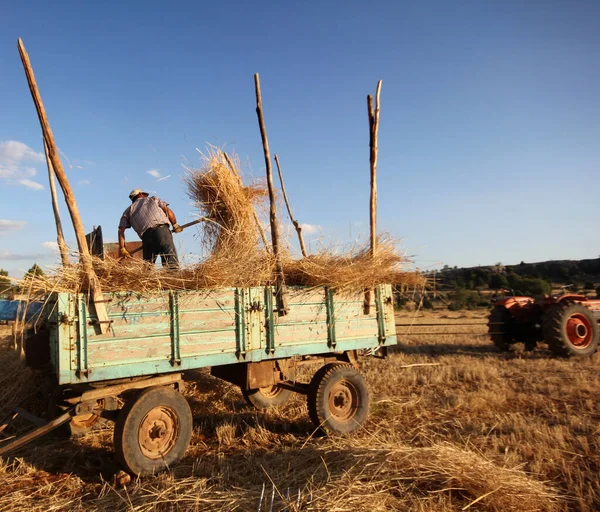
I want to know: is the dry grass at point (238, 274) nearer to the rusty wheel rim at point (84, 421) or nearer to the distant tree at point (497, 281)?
the rusty wheel rim at point (84, 421)

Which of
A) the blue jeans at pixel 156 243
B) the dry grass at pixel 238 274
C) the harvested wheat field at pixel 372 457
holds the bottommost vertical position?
the harvested wheat field at pixel 372 457

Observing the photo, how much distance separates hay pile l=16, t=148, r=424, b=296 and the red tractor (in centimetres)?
507

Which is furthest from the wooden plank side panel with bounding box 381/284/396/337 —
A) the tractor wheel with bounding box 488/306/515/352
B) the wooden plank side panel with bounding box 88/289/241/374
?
the tractor wheel with bounding box 488/306/515/352

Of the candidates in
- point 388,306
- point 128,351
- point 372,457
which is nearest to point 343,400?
point 388,306

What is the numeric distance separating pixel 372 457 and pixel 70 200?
313cm

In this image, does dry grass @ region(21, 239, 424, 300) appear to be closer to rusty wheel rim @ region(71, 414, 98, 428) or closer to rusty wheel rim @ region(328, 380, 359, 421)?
rusty wheel rim @ region(328, 380, 359, 421)

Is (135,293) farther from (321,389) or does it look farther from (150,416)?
(321,389)

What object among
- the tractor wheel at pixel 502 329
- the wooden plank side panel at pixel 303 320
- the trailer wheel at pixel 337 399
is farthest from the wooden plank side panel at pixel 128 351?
the tractor wheel at pixel 502 329

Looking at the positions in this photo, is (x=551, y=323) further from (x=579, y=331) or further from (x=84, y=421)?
(x=84, y=421)

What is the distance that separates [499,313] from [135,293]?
27.2ft

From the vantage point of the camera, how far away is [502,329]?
9.66m

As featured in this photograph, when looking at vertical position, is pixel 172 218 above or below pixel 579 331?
above

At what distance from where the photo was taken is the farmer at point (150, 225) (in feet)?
16.6

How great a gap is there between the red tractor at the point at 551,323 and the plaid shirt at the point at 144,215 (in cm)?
742
